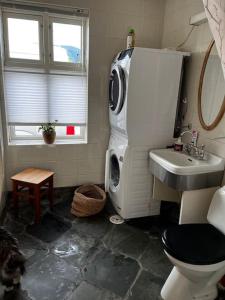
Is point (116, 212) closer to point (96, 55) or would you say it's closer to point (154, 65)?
point (154, 65)

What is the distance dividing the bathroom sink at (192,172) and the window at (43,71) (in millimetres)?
1302

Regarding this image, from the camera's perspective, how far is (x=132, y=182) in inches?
86.6

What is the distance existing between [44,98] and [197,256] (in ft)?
7.02

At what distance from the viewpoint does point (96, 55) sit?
249 cm

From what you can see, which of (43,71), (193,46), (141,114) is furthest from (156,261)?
(43,71)

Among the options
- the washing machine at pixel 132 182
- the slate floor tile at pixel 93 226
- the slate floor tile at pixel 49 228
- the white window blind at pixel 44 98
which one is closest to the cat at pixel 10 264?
the slate floor tile at pixel 49 228

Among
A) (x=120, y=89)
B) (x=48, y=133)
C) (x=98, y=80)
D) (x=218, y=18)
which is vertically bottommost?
(x=48, y=133)

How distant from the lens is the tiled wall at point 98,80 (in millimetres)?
2426

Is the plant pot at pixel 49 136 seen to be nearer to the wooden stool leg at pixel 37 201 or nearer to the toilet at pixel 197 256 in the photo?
the wooden stool leg at pixel 37 201

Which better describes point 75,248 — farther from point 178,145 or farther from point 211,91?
point 211,91

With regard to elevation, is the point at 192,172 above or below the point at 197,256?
above

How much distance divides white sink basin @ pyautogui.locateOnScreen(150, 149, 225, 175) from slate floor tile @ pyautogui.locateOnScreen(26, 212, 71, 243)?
1.12 meters

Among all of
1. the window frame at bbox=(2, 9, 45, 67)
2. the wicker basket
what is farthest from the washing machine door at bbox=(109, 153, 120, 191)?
the window frame at bbox=(2, 9, 45, 67)

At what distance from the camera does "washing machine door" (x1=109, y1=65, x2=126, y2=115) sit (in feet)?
6.75
